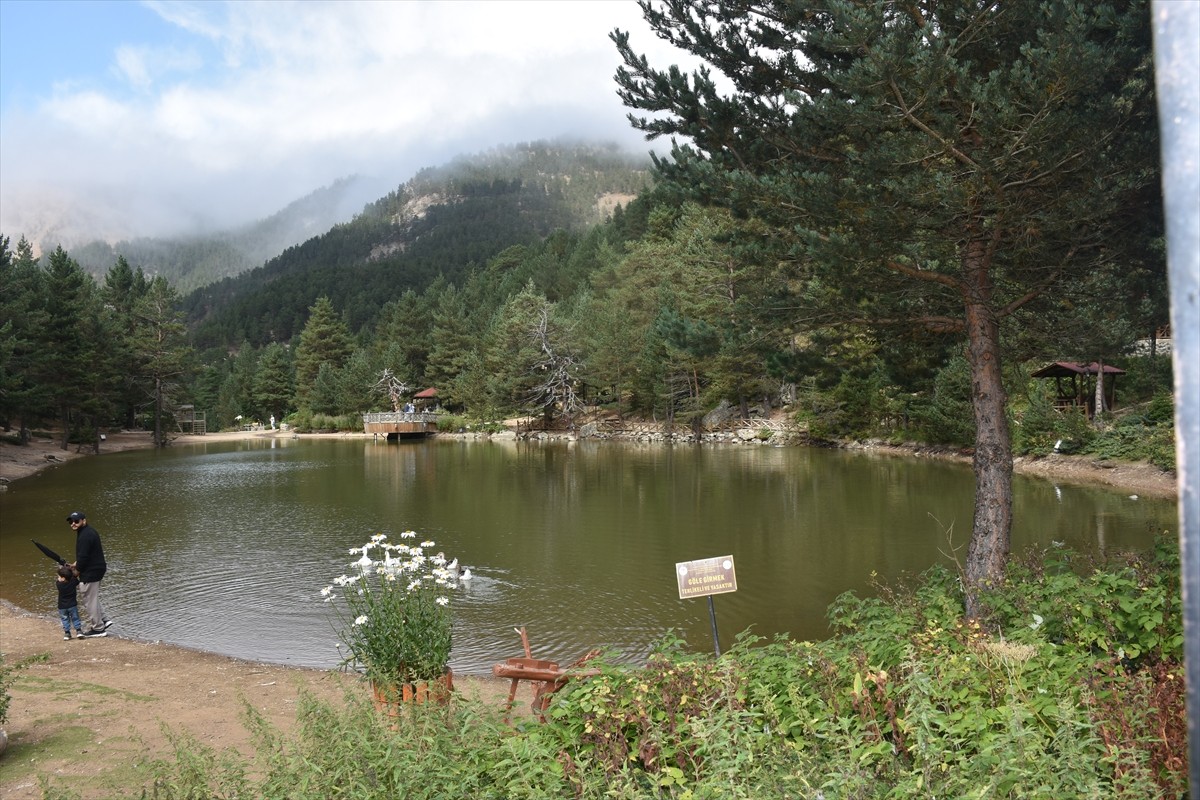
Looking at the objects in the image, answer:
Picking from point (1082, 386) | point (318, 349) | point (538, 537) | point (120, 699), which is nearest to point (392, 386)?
point (318, 349)

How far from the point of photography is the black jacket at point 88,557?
9.77 metres

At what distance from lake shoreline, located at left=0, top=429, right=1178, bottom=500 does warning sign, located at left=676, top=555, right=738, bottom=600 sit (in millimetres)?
15742

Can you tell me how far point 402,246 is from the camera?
161750 mm

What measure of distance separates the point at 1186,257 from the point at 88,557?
37.9 feet

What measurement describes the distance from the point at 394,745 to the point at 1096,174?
299 inches

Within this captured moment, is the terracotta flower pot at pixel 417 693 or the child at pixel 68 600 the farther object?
the child at pixel 68 600

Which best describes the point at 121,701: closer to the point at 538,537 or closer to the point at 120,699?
the point at 120,699

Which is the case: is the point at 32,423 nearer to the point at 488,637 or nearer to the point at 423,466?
the point at 423,466

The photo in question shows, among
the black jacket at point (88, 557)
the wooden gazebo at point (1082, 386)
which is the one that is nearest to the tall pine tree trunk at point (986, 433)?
the black jacket at point (88, 557)

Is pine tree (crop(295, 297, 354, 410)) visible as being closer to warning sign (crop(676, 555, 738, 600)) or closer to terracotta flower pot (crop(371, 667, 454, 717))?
terracotta flower pot (crop(371, 667, 454, 717))

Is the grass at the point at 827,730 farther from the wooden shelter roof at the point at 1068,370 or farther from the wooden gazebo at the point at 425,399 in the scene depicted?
the wooden gazebo at the point at 425,399

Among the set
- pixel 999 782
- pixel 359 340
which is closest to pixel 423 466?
pixel 999 782

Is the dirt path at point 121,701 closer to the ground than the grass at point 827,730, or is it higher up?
closer to the ground

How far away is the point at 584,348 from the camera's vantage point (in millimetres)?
51719
